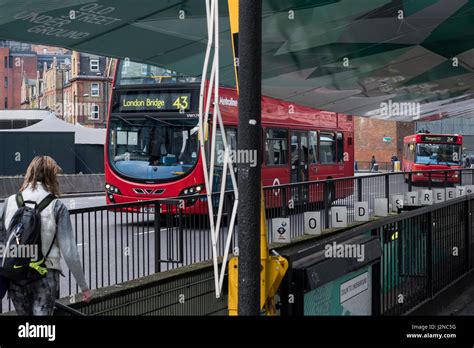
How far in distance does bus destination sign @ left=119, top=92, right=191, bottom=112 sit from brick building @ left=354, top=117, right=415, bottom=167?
59.0 metres

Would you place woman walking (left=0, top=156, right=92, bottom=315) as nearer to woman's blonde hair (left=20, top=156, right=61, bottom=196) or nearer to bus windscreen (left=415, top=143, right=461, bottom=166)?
woman's blonde hair (left=20, top=156, right=61, bottom=196)

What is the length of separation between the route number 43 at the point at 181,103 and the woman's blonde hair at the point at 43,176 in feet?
42.5

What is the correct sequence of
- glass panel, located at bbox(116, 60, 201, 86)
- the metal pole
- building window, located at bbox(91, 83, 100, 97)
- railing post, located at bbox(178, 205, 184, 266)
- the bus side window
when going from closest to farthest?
the metal pole < railing post, located at bbox(178, 205, 184, 266) < glass panel, located at bbox(116, 60, 201, 86) < the bus side window < building window, located at bbox(91, 83, 100, 97)

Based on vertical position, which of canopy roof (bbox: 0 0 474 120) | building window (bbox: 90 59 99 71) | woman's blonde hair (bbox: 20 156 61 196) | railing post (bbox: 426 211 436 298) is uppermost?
building window (bbox: 90 59 99 71)

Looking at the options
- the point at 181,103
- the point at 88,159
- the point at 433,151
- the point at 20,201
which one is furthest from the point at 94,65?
the point at 20,201

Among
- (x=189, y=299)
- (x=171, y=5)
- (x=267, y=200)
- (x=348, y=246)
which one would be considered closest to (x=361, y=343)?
(x=348, y=246)

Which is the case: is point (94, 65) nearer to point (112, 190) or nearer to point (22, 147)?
point (22, 147)

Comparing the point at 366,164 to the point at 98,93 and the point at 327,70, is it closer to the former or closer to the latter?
the point at 98,93

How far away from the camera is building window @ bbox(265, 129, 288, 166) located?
20.6 metres

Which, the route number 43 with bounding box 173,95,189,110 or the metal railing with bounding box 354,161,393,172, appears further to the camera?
the metal railing with bounding box 354,161,393,172

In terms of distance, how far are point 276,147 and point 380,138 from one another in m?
58.0

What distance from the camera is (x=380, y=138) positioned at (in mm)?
77250

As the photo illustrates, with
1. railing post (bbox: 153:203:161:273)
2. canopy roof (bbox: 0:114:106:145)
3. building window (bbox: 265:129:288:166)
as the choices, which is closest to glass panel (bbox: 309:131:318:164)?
building window (bbox: 265:129:288:166)

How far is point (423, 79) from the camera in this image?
13.3 meters
